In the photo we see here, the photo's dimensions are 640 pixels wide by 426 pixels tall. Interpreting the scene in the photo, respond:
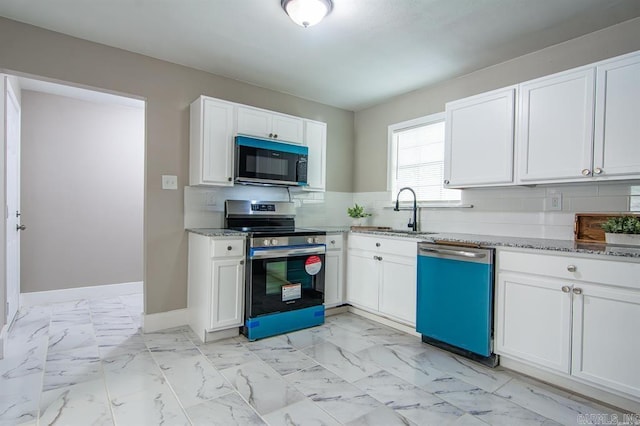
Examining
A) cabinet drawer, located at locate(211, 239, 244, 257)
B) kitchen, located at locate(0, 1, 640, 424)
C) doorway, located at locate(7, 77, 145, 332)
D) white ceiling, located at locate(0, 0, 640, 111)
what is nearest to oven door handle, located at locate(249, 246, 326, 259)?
cabinet drawer, located at locate(211, 239, 244, 257)

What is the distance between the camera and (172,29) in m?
2.52

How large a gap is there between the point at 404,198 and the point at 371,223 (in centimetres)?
57

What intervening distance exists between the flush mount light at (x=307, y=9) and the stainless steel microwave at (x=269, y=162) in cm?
122

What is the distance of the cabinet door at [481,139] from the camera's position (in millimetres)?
2600

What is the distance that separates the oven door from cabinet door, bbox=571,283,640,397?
1.98 metres

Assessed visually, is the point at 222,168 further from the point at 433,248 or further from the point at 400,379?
the point at 400,379

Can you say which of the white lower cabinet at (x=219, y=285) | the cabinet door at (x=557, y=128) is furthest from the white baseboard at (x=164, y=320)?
the cabinet door at (x=557, y=128)

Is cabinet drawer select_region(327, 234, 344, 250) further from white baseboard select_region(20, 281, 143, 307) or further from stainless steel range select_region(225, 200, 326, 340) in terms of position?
white baseboard select_region(20, 281, 143, 307)

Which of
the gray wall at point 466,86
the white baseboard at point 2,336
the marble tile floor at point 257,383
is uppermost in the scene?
the gray wall at point 466,86

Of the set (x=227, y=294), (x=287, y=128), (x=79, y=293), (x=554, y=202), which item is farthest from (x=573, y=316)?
(x=79, y=293)

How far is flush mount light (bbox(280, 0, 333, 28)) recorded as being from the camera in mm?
2064

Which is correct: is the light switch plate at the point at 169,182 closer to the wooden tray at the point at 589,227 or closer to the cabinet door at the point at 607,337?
the cabinet door at the point at 607,337

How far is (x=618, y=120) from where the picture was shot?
2100mm

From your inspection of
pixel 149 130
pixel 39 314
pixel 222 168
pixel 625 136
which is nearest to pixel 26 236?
pixel 39 314
